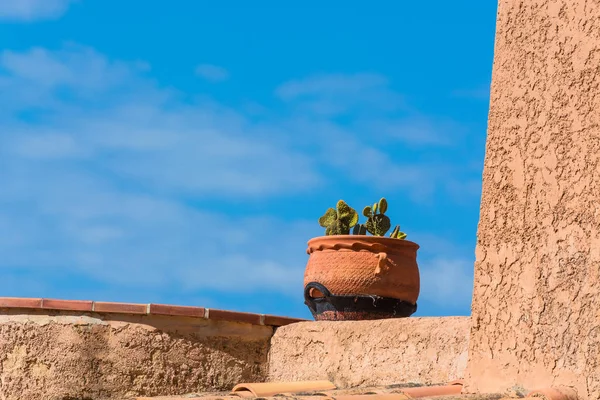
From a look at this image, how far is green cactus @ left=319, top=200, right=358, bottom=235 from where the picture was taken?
17.1ft

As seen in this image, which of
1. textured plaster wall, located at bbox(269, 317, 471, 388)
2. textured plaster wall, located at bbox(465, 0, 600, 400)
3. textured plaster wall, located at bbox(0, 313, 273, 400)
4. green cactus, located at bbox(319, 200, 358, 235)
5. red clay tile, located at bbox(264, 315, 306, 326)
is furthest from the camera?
green cactus, located at bbox(319, 200, 358, 235)

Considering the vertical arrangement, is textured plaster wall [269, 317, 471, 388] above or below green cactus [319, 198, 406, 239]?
below

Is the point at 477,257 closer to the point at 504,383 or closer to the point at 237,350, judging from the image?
the point at 504,383

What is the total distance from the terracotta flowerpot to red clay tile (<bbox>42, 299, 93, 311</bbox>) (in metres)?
1.24

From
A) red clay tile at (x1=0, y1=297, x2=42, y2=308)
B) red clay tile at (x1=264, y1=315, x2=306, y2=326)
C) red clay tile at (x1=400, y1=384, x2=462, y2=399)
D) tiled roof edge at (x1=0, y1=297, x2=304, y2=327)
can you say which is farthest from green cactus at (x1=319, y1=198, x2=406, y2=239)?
red clay tile at (x1=400, y1=384, x2=462, y2=399)

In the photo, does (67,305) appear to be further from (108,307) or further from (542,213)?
(542,213)

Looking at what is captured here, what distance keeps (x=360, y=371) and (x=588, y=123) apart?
1976mm

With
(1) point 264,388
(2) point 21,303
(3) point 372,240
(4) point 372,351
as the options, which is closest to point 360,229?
(3) point 372,240

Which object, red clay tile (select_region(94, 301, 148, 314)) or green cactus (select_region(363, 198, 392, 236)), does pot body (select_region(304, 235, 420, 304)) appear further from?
red clay tile (select_region(94, 301, 148, 314))

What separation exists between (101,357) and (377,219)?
69.7 inches

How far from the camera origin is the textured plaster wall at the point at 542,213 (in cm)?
250

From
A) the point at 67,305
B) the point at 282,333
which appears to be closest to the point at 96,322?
the point at 67,305

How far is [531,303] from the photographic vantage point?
259 centimetres

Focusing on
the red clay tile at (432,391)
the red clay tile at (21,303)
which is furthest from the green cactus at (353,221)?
the red clay tile at (432,391)
